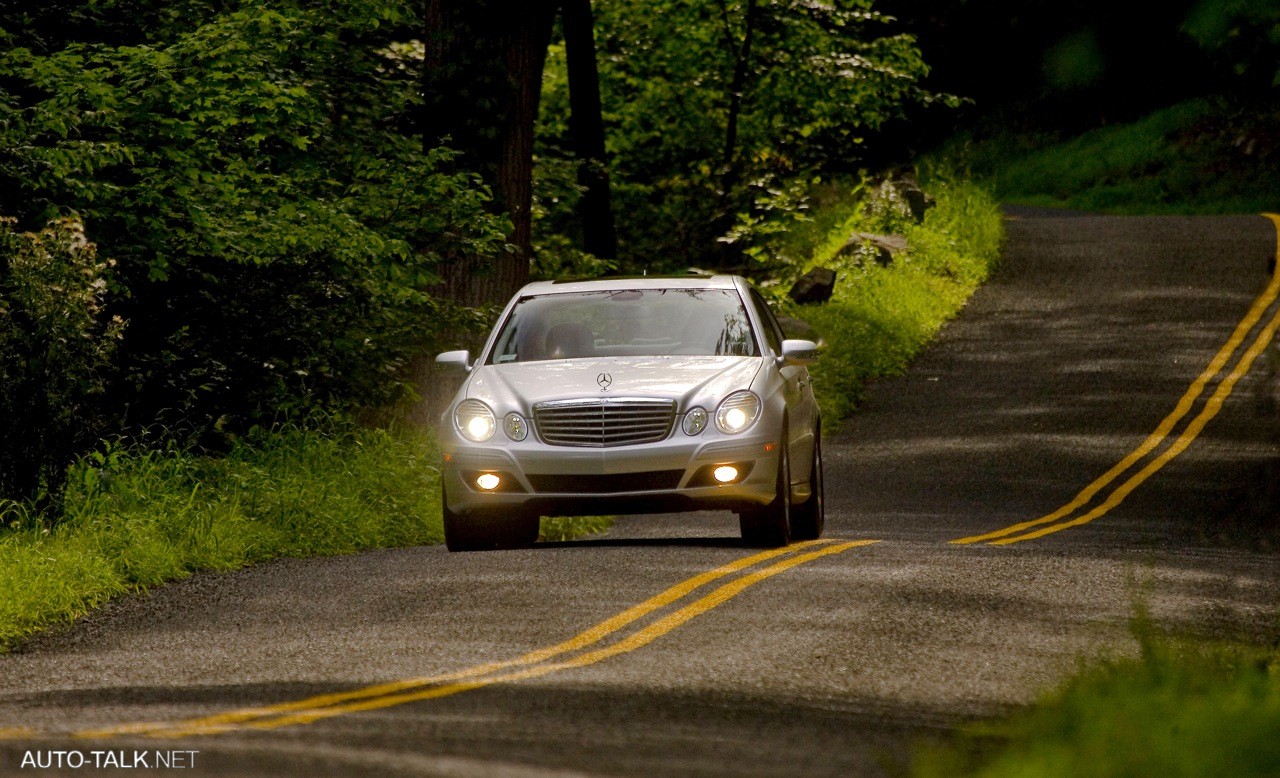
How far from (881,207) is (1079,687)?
28758 mm

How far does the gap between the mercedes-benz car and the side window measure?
42 cm

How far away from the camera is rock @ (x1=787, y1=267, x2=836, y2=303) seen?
100ft

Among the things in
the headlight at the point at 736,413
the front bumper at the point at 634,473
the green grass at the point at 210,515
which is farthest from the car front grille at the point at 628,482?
the green grass at the point at 210,515

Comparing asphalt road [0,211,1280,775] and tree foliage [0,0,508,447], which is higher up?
tree foliage [0,0,508,447]

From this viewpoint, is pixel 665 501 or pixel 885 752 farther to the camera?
pixel 665 501

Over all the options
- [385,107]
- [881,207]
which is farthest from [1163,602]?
[881,207]

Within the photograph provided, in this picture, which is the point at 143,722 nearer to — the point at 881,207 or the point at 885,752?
the point at 885,752

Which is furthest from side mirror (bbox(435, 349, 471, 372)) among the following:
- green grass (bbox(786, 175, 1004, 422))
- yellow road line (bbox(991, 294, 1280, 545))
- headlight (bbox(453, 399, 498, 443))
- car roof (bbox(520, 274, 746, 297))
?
green grass (bbox(786, 175, 1004, 422))

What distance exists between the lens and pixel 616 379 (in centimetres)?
1274

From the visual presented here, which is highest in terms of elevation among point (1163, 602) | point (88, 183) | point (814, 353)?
point (88, 183)

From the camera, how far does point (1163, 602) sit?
10.7 metres

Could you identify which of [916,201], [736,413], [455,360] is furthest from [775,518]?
[916,201]

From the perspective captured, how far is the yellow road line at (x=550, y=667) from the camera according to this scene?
6680 mm

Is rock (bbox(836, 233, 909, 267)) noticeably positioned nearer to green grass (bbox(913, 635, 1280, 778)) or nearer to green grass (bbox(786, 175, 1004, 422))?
green grass (bbox(786, 175, 1004, 422))
